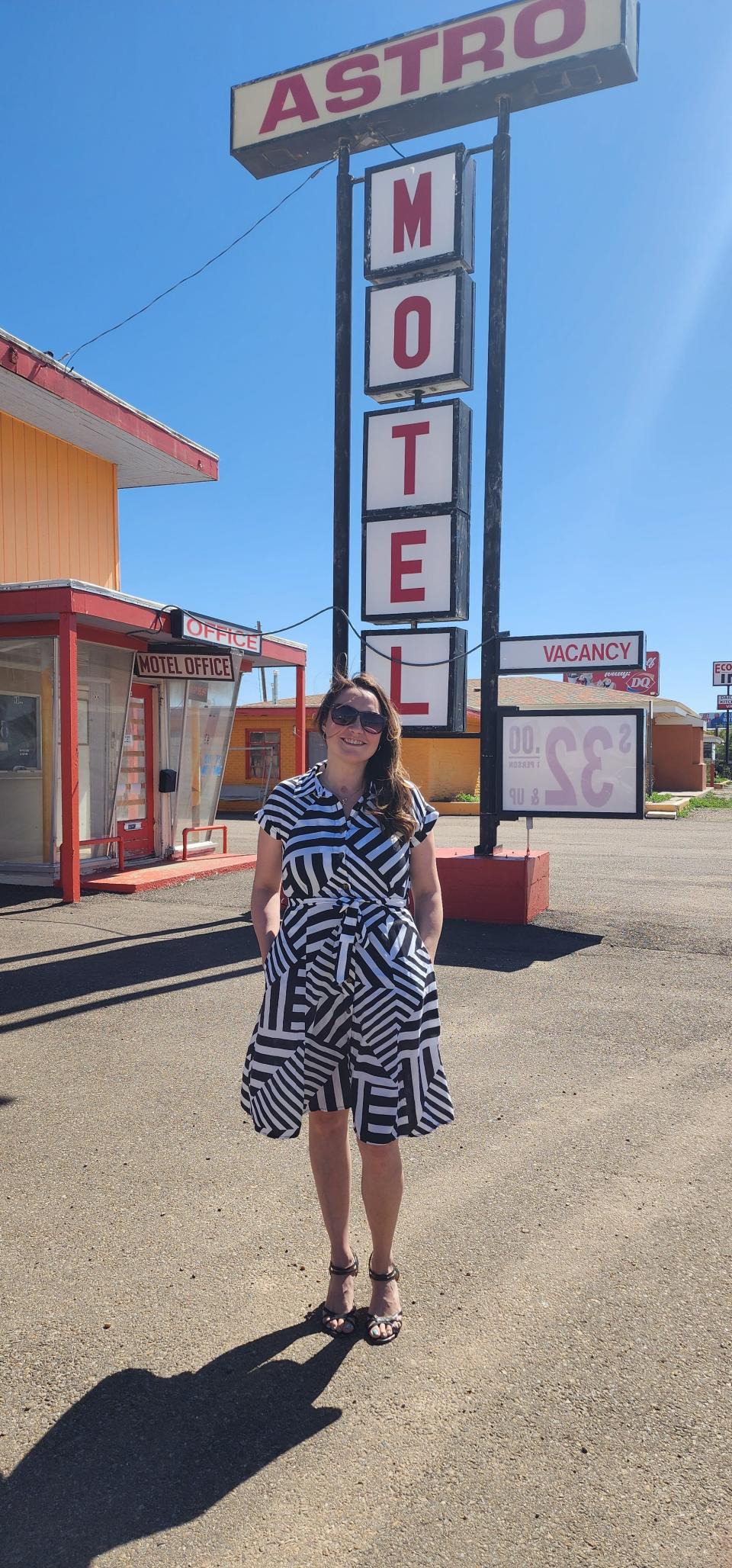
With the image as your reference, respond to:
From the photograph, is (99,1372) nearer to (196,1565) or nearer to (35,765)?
(196,1565)

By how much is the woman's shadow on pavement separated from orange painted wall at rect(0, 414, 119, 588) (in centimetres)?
A: 1013

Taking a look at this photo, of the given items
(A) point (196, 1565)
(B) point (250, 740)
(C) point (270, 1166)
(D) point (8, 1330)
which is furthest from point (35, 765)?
(B) point (250, 740)

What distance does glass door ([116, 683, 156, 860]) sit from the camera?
42.7ft

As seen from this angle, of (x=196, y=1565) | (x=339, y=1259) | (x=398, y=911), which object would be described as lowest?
(x=196, y=1565)

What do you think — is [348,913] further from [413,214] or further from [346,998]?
[413,214]

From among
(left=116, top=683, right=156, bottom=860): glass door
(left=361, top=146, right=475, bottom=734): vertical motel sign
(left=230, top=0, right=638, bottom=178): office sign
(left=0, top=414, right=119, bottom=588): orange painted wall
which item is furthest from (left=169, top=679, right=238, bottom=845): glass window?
(left=230, top=0, right=638, bottom=178): office sign

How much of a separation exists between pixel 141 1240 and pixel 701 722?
1541 inches

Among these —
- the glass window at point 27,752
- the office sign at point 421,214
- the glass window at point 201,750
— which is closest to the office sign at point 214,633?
the glass window at point 201,750

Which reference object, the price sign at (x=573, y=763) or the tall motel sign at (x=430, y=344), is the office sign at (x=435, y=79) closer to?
the tall motel sign at (x=430, y=344)

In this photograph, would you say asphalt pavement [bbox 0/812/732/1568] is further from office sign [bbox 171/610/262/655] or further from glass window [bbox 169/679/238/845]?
glass window [bbox 169/679/238/845]

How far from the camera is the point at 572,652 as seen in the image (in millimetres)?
9438

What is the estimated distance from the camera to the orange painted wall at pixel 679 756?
40.1m

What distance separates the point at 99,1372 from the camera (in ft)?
8.89

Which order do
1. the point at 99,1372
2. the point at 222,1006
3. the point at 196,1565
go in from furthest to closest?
the point at 222,1006 → the point at 99,1372 → the point at 196,1565
